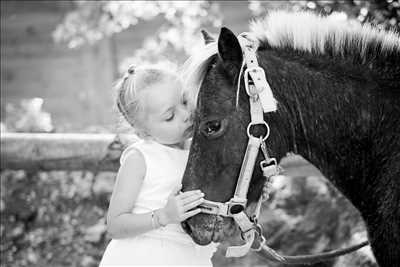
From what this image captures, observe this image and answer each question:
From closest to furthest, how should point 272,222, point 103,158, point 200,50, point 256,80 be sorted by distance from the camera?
1. point 256,80
2. point 200,50
3. point 103,158
4. point 272,222

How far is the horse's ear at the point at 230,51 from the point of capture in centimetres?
223

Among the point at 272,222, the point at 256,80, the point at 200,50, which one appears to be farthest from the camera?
the point at 272,222

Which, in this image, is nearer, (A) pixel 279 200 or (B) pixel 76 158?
(B) pixel 76 158

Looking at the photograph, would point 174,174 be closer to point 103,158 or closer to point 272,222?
point 103,158

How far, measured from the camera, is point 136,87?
94.7 inches

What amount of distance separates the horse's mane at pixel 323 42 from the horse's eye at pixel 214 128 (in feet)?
0.50

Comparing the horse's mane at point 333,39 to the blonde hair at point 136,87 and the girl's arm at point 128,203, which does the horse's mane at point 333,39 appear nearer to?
the blonde hair at point 136,87

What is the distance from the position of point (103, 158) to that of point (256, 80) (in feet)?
6.25

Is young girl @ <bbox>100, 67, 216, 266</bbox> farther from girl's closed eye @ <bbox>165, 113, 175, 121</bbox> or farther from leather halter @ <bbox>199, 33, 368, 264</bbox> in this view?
leather halter @ <bbox>199, 33, 368, 264</bbox>

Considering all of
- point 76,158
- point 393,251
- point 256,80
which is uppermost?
point 256,80

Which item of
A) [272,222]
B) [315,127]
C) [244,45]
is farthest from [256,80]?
[272,222]

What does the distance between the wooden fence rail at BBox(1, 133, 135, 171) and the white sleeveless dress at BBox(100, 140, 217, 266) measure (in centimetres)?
129

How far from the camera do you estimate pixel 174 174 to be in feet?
8.23

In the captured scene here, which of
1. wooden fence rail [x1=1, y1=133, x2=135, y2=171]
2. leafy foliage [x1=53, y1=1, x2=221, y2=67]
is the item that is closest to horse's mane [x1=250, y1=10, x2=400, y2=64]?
wooden fence rail [x1=1, y1=133, x2=135, y2=171]
